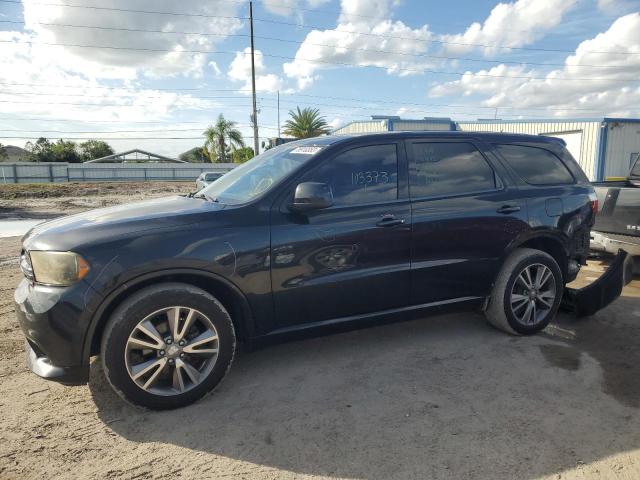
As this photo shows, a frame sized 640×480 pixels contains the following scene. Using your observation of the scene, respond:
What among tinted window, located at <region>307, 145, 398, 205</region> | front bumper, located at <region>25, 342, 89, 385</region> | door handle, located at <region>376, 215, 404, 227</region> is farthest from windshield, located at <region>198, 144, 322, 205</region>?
front bumper, located at <region>25, 342, 89, 385</region>

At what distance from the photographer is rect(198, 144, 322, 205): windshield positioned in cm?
341

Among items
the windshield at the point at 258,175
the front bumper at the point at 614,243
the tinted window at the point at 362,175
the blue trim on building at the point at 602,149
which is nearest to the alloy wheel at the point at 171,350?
the windshield at the point at 258,175

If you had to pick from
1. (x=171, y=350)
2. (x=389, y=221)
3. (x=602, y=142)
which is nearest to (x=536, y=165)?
(x=389, y=221)

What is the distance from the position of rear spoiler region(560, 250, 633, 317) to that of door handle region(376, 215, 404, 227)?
222cm

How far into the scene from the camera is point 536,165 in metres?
4.29

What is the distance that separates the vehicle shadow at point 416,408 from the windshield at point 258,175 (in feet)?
4.45

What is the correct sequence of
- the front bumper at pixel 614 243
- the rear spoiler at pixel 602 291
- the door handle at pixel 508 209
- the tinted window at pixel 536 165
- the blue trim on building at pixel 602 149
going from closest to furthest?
the door handle at pixel 508 209 < the tinted window at pixel 536 165 < the rear spoiler at pixel 602 291 < the front bumper at pixel 614 243 < the blue trim on building at pixel 602 149

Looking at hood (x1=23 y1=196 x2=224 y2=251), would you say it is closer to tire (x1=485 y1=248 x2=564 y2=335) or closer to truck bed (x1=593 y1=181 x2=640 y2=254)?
tire (x1=485 y1=248 x2=564 y2=335)

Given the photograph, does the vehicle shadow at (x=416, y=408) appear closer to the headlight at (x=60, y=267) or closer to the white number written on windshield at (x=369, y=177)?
Result: the headlight at (x=60, y=267)

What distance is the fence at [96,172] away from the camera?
136ft

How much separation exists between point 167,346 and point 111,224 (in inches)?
33.8

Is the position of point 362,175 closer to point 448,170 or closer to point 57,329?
point 448,170

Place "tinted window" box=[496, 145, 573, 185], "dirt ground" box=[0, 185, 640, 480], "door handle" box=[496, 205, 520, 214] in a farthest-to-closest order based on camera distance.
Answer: "tinted window" box=[496, 145, 573, 185], "door handle" box=[496, 205, 520, 214], "dirt ground" box=[0, 185, 640, 480]

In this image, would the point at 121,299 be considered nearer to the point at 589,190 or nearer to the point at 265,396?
the point at 265,396
